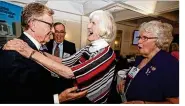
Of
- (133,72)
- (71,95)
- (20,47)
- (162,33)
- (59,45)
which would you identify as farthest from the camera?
(59,45)

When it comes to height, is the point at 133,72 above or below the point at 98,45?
below

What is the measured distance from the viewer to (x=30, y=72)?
955 millimetres

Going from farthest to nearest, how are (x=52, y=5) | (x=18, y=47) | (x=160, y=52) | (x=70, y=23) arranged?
(x=70, y=23)
(x=52, y=5)
(x=160, y=52)
(x=18, y=47)

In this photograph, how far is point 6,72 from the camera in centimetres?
95

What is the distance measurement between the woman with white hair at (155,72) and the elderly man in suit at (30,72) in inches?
17.1

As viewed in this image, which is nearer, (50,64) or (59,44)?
(50,64)

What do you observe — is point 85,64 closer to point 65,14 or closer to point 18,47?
point 18,47

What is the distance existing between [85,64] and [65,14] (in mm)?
3890

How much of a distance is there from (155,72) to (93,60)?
435 mm

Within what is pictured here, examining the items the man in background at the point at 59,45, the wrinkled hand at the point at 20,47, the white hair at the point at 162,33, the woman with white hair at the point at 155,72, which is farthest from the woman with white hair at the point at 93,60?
the man in background at the point at 59,45

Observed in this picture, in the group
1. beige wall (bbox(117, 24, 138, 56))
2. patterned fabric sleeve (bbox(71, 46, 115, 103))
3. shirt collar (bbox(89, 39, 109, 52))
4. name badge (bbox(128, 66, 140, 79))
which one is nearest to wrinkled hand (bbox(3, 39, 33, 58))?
patterned fabric sleeve (bbox(71, 46, 115, 103))

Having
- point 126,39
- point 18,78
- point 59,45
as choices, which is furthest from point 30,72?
point 126,39

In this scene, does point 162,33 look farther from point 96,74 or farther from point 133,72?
point 96,74
